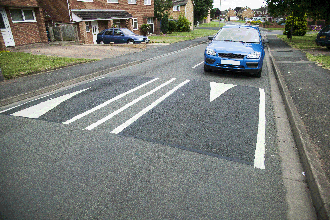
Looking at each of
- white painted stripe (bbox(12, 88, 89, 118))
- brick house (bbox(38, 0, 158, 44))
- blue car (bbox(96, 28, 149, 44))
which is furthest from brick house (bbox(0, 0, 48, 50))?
white painted stripe (bbox(12, 88, 89, 118))

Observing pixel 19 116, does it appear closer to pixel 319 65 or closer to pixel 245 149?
pixel 245 149

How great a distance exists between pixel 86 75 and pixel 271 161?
774 centimetres

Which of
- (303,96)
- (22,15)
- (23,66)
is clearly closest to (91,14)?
(22,15)

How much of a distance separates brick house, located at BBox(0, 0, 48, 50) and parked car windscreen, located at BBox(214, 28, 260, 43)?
1572cm

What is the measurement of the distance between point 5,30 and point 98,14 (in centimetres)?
922

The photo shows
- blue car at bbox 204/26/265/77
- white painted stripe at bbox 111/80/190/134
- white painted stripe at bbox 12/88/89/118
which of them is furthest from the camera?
blue car at bbox 204/26/265/77

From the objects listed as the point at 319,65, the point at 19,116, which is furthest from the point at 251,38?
the point at 19,116

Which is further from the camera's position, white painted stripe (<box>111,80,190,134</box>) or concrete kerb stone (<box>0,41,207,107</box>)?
concrete kerb stone (<box>0,41,207,107</box>)

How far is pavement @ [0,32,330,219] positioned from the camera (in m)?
2.87

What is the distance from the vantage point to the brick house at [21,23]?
651 inches

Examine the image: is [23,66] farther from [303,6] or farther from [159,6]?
[159,6]

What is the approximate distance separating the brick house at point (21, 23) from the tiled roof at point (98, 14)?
3630mm

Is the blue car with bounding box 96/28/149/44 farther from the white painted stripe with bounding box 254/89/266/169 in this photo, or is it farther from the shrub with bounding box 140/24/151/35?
the white painted stripe with bounding box 254/89/266/169

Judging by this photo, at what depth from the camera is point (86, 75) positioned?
29.0 feet
